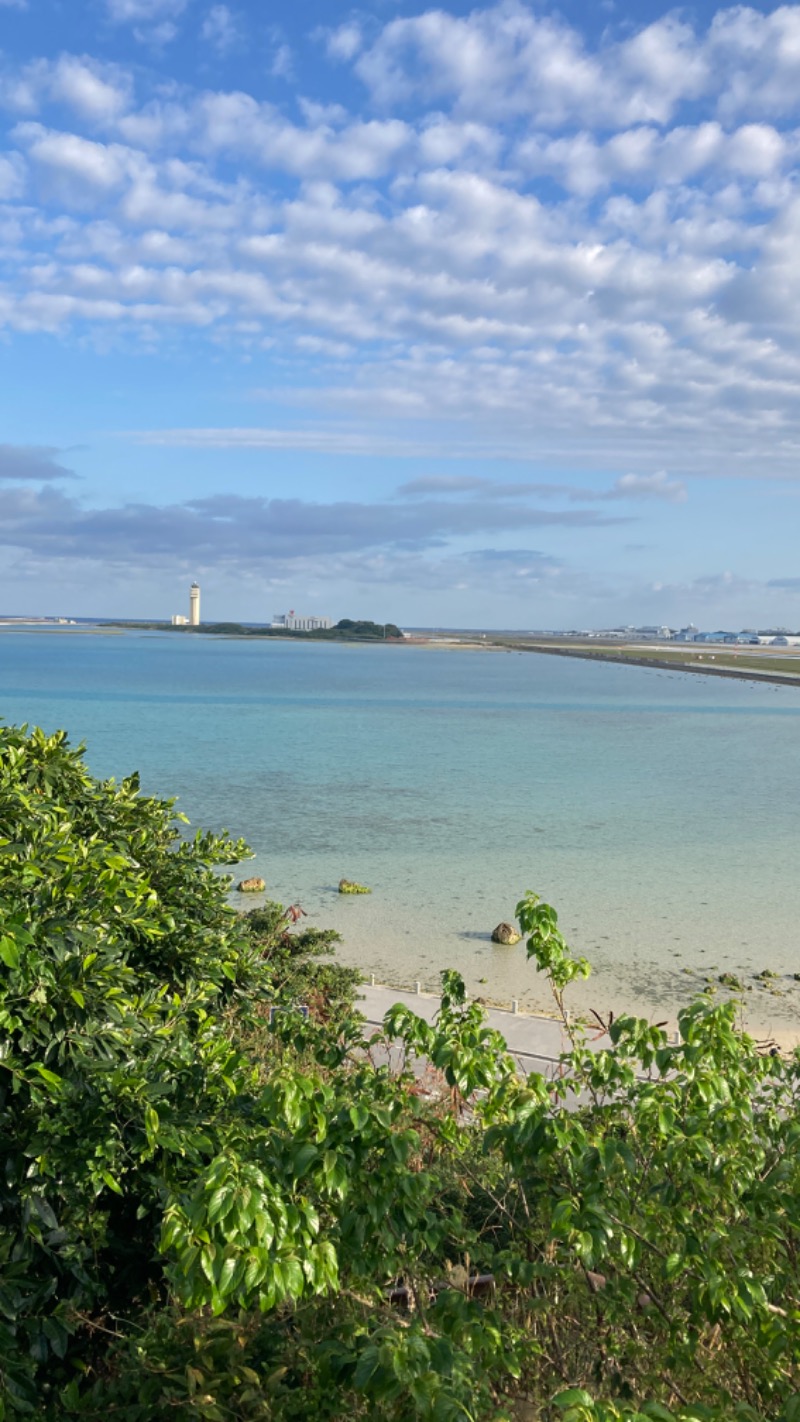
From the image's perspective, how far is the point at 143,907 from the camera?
7.77 meters

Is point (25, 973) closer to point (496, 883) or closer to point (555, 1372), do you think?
point (555, 1372)

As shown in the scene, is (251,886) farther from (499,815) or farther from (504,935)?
(499,815)

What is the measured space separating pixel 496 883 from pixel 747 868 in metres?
9.60

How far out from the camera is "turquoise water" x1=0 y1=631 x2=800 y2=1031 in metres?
25.4

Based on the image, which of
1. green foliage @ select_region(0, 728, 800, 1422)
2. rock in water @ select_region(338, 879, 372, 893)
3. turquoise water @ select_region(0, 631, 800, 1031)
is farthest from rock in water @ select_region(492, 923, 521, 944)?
green foliage @ select_region(0, 728, 800, 1422)

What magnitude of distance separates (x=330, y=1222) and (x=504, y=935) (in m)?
19.4

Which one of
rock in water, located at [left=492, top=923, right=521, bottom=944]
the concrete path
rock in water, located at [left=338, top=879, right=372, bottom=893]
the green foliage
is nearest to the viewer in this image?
the green foliage

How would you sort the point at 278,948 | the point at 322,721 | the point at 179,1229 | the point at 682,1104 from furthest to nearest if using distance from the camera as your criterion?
the point at 322,721 < the point at 278,948 < the point at 682,1104 < the point at 179,1229

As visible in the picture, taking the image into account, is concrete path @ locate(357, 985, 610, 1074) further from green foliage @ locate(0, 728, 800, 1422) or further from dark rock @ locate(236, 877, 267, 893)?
dark rock @ locate(236, 877, 267, 893)

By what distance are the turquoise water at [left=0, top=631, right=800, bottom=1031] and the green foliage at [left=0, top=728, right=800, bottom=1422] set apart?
51.6 ft

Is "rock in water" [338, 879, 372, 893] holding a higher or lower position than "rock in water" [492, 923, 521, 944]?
lower

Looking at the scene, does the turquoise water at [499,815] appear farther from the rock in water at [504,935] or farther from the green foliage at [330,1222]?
the green foliage at [330,1222]

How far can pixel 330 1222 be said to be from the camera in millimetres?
6465

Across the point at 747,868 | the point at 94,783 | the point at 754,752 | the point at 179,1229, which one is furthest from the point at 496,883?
the point at 754,752
